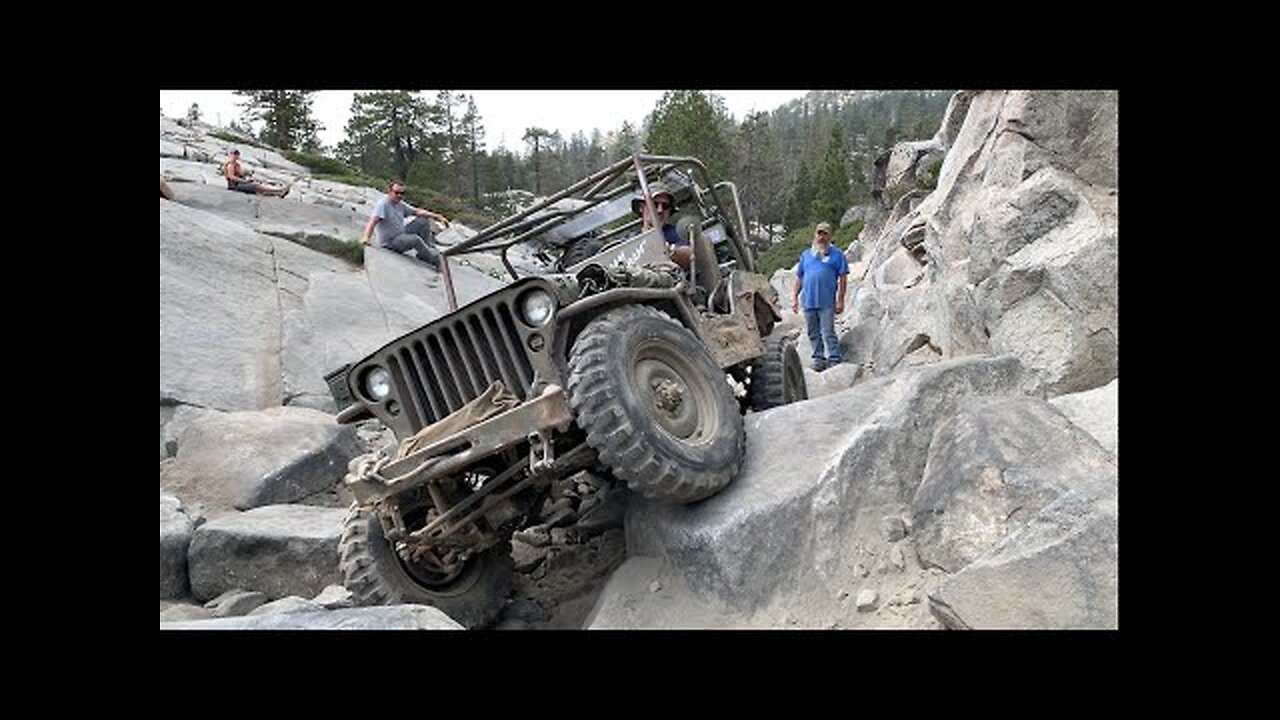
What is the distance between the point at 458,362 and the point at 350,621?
2080 mm

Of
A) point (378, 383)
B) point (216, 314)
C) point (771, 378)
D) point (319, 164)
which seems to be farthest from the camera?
point (319, 164)

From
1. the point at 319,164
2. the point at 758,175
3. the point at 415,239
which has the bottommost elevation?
the point at 415,239

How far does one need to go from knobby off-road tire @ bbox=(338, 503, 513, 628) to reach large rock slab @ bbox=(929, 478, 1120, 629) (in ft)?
9.71

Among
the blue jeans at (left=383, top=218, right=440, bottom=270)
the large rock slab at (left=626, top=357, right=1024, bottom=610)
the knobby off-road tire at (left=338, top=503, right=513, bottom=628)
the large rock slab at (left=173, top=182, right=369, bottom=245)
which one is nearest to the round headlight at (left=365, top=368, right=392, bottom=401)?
the knobby off-road tire at (left=338, top=503, right=513, bottom=628)

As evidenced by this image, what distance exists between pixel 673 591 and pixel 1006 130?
5343 mm

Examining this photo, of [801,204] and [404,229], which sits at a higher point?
[801,204]

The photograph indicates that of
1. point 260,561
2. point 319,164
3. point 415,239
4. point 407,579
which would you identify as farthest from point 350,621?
point 319,164

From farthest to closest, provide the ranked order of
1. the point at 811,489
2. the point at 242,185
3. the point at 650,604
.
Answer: the point at 242,185 → the point at 650,604 → the point at 811,489

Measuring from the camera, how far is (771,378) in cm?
769

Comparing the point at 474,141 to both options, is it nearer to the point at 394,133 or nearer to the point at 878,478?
the point at 394,133

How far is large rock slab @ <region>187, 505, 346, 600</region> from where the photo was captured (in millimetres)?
6555

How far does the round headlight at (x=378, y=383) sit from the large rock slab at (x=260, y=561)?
1.76 m

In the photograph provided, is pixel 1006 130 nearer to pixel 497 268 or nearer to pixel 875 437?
pixel 875 437

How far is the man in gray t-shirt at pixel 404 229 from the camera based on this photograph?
13.2 metres
